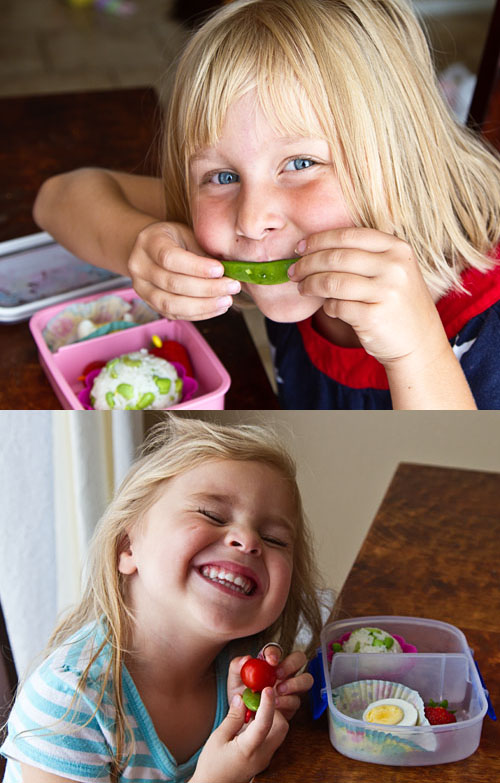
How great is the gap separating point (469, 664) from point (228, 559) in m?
0.18

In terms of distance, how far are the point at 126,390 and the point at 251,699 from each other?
16.4 inches

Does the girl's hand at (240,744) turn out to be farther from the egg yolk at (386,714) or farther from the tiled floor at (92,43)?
the tiled floor at (92,43)

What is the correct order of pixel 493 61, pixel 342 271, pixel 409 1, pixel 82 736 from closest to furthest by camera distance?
pixel 82 736, pixel 342 271, pixel 409 1, pixel 493 61

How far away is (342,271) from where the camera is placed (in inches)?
29.3

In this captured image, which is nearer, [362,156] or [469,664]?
[469,664]

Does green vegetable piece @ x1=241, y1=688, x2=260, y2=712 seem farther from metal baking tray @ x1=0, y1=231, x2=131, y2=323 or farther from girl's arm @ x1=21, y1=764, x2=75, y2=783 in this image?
metal baking tray @ x1=0, y1=231, x2=131, y2=323

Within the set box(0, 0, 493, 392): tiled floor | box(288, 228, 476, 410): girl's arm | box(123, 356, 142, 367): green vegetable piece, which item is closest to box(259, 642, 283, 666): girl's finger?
box(288, 228, 476, 410): girl's arm

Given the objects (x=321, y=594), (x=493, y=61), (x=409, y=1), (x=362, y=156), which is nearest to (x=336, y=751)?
(x=321, y=594)

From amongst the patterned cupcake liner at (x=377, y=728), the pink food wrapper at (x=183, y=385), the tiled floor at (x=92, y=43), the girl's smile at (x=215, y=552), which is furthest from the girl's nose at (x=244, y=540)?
the tiled floor at (x=92, y=43)

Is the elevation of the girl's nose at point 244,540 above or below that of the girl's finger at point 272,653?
above

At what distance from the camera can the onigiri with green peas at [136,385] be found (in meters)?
0.87

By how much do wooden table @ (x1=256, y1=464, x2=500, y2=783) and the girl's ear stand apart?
0.48ft

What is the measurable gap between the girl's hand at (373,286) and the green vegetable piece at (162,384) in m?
0.19

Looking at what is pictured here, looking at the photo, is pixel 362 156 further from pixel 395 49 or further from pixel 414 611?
pixel 414 611
